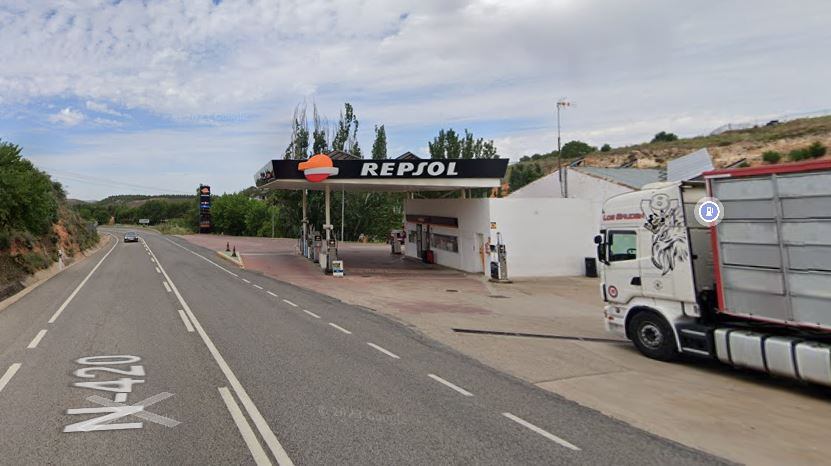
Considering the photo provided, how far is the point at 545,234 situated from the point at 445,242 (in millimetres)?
6737

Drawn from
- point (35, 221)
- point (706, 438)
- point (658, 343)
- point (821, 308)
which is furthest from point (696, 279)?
point (35, 221)

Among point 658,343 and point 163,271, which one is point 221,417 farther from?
point 163,271

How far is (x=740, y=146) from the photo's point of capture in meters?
64.7

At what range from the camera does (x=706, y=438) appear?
20.4 feet

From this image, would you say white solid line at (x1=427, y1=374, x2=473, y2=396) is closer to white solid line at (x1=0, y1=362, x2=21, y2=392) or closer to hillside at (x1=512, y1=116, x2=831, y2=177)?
white solid line at (x1=0, y1=362, x2=21, y2=392)

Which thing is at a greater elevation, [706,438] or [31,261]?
[31,261]

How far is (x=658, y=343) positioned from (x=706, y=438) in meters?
4.24

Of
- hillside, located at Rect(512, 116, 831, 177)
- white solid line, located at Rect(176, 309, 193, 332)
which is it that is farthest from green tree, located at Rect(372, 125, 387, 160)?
white solid line, located at Rect(176, 309, 193, 332)

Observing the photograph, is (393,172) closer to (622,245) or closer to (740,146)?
(622,245)

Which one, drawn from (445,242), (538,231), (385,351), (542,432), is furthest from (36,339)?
(445,242)

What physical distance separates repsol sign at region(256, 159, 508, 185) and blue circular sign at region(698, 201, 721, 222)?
15722 millimetres

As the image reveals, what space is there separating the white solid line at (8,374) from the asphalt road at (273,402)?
0.03 m

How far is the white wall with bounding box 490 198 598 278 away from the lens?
24859 mm

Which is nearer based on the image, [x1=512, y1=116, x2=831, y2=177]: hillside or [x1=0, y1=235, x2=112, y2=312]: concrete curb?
[x1=0, y1=235, x2=112, y2=312]: concrete curb
